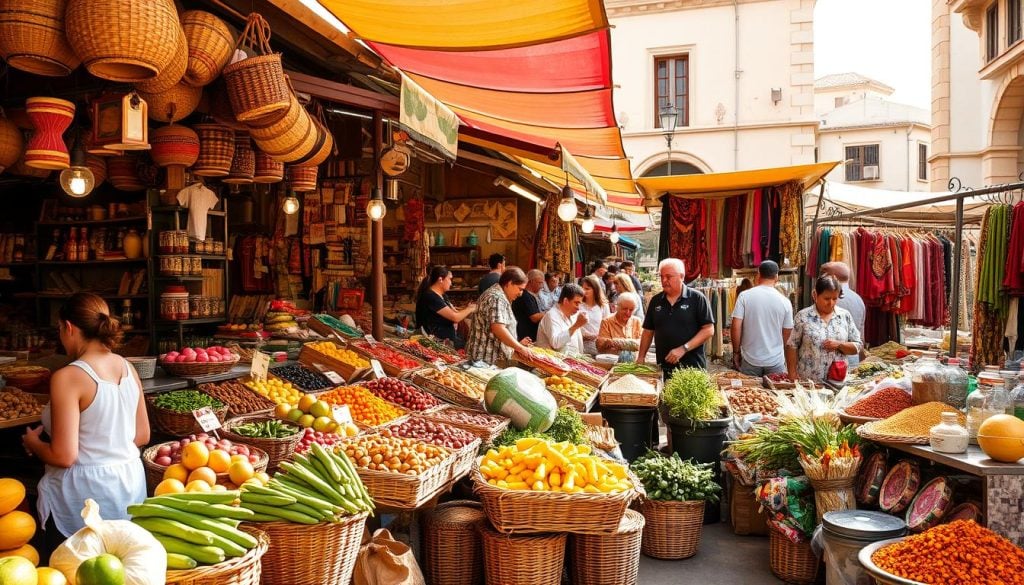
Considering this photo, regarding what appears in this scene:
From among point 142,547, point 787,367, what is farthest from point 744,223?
point 142,547

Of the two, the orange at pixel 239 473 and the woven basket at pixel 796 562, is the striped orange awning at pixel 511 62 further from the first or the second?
the woven basket at pixel 796 562

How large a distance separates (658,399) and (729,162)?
2142 centimetres

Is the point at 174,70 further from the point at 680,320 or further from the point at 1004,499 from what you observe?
the point at 680,320

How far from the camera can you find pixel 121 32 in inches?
119

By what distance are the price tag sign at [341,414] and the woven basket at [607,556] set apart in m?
1.40

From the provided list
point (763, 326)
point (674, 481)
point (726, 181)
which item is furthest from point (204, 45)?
point (726, 181)

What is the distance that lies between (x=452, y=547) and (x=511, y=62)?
11.3 feet

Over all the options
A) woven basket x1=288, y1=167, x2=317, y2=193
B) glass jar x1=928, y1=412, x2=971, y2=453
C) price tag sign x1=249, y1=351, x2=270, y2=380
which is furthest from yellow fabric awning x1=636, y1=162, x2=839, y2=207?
price tag sign x1=249, y1=351, x2=270, y2=380

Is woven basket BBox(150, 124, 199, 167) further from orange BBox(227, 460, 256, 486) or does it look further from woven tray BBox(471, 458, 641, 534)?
woven tray BBox(471, 458, 641, 534)

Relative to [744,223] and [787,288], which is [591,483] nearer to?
[744,223]

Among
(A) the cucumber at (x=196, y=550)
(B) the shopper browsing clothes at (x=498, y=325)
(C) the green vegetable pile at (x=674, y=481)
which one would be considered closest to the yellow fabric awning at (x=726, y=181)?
(B) the shopper browsing clothes at (x=498, y=325)

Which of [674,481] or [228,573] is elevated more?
[228,573]

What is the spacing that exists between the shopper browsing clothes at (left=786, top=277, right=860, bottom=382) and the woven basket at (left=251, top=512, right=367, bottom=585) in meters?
5.11

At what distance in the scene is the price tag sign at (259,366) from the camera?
15.6 feet
